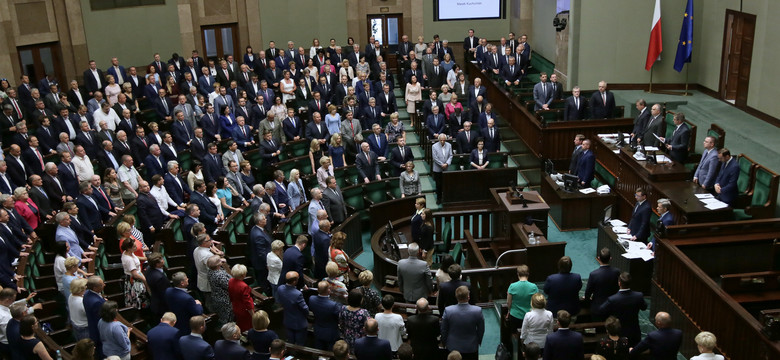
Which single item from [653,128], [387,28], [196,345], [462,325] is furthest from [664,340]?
[387,28]

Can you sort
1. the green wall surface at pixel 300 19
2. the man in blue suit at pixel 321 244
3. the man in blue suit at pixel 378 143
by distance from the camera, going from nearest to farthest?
the man in blue suit at pixel 321 244 < the man in blue suit at pixel 378 143 < the green wall surface at pixel 300 19

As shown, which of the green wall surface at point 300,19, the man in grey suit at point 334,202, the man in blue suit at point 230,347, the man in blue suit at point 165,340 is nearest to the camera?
the man in blue suit at point 230,347

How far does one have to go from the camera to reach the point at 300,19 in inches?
770

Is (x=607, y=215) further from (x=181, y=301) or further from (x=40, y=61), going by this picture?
(x=40, y=61)

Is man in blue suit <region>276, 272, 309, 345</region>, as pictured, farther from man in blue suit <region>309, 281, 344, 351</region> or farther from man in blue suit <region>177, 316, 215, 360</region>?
man in blue suit <region>177, 316, 215, 360</region>

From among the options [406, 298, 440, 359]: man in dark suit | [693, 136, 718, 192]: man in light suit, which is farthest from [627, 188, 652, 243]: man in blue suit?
[406, 298, 440, 359]: man in dark suit

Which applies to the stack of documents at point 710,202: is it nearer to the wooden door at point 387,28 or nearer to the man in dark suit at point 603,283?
the man in dark suit at point 603,283

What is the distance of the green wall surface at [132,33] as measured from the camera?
55.8ft

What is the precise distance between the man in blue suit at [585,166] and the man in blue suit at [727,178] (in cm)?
197

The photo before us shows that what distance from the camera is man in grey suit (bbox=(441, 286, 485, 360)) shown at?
6.85 meters

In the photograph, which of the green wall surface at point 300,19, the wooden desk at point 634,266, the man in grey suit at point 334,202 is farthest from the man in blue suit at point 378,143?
the green wall surface at point 300,19

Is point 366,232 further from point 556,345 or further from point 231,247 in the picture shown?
point 556,345

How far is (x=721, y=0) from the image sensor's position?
14.2 meters

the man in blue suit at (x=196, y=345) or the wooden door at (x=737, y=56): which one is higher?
the wooden door at (x=737, y=56)
